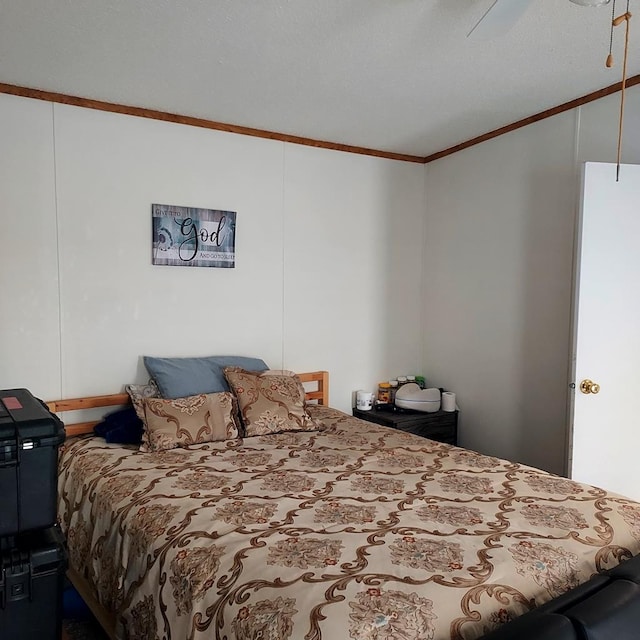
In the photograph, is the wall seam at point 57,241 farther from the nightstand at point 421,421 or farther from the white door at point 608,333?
the white door at point 608,333

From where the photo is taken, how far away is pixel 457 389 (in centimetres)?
378

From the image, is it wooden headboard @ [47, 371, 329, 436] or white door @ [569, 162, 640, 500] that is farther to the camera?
wooden headboard @ [47, 371, 329, 436]

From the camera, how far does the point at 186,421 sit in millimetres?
2625

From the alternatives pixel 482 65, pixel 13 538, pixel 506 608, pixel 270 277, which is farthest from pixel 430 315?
pixel 13 538

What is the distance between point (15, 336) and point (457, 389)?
2717 mm

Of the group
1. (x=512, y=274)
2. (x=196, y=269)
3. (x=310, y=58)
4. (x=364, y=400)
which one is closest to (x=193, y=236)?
(x=196, y=269)

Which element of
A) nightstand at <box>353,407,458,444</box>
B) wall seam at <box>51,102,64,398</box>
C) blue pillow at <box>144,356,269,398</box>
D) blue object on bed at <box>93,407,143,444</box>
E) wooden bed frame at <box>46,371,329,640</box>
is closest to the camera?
wooden bed frame at <box>46,371,329,640</box>

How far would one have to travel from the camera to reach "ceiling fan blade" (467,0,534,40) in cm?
157

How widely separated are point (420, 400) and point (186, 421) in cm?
167

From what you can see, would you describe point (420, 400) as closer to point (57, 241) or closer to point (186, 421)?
point (186, 421)

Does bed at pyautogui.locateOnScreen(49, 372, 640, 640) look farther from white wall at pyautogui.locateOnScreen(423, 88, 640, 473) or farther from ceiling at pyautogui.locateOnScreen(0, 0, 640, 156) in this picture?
ceiling at pyautogui.locateOnScreen(0, 0, 640, 156)

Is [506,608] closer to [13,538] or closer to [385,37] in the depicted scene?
[13,538]

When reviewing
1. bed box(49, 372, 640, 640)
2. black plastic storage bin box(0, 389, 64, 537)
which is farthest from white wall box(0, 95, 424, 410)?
black plastic storage bin box(0, 389, 64, 537)

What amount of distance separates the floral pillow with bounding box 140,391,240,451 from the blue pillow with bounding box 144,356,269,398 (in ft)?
0.43
